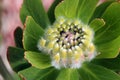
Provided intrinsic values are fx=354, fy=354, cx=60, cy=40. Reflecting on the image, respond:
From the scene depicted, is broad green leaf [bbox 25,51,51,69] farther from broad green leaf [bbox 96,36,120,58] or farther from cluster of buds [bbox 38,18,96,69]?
broad green leaf [bbox 96,36,120,58]

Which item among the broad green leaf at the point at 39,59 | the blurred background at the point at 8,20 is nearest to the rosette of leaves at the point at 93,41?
the broad green leaf at the point at 39,59

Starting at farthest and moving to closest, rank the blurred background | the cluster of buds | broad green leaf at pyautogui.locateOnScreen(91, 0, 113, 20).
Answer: the blurred background, broad green leaf at pyautogui.locateOnScreen(91, 0, 113, 20), the cluster of buds

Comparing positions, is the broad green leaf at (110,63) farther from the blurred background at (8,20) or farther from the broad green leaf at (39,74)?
the blurred background at (8,20)

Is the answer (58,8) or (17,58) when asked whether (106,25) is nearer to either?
(58,8)

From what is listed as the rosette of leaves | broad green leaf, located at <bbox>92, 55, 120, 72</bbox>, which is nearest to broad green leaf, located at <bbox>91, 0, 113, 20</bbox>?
the rosette of leaves

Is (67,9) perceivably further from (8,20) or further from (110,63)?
(8,20)

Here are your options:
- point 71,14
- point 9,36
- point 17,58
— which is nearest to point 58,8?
point 71,14

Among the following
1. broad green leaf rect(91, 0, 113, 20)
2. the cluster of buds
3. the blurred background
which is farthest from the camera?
the blurred background

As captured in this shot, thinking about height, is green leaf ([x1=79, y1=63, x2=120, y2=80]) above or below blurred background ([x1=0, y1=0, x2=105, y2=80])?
below
